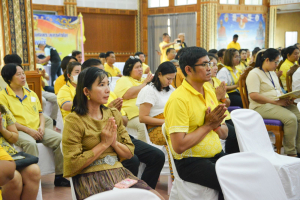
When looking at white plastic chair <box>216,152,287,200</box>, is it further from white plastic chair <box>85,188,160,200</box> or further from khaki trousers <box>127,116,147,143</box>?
khaki trousers <box>127,116,147,143</box>

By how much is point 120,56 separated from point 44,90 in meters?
7.61

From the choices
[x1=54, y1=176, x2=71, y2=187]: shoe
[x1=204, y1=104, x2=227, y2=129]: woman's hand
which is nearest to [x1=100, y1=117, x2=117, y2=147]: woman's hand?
[x1=204, y1=104, x2=227, y2=129]: woman's hand

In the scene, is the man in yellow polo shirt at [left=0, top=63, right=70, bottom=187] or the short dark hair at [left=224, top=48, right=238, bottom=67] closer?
the man in yellow polo shirt at [left=0, top=63, right=70, bottom=187]

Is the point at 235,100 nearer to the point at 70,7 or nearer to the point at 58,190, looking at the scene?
the point at 58,190

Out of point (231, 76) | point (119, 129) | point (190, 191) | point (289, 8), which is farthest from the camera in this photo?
point (289, 8)

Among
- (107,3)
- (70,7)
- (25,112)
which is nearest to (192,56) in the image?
(25,112)

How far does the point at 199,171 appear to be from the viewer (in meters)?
1.99

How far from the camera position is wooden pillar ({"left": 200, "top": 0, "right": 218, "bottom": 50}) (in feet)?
40.8

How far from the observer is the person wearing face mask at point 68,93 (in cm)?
333

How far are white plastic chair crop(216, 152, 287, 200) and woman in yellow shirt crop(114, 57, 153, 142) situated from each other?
180 centimetres

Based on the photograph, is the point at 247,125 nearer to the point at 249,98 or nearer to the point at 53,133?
the point at 249,98

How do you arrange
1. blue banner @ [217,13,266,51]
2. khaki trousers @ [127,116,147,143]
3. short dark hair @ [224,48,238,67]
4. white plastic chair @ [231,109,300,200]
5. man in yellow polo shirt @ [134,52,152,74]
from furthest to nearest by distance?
blue banner @ [217,13,266,51] < man in yellow polo shirt @ [134,52,152,74] < short dark hair @ [224,48,238,67] < khaki trousers @ [127,116,147,143] < white plastic chair @ [231,109,300,200]

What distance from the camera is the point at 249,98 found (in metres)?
4.15

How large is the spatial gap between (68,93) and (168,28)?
10465 millimetres
